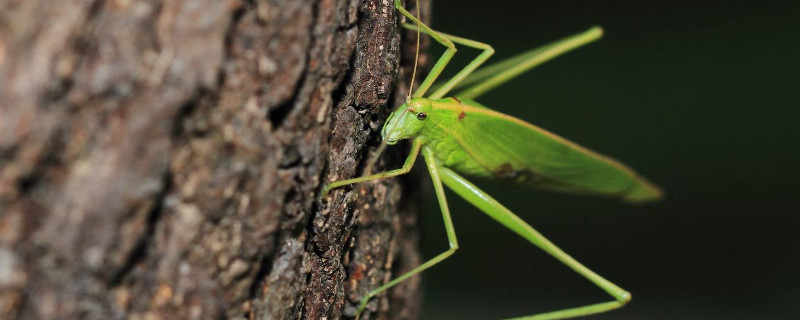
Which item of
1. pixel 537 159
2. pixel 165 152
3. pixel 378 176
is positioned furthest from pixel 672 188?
pixel 165 152

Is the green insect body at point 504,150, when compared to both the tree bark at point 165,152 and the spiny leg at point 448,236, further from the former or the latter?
the tree bark at point 165,152

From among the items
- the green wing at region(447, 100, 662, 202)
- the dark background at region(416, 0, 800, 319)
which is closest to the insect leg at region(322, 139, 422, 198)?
the green wing at region(447, 100, 662, 202)

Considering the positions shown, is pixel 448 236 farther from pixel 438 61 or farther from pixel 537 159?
pixel 438 61

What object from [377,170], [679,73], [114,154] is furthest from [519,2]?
[114,154]

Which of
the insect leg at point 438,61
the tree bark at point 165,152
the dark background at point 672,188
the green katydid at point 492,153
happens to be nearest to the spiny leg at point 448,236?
the green katydid at point 492,153

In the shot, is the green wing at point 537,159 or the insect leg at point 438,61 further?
the green wing at point 537,159

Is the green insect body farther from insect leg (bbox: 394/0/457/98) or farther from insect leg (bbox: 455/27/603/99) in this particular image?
insect leg (bbox: 455/27/603/99)
